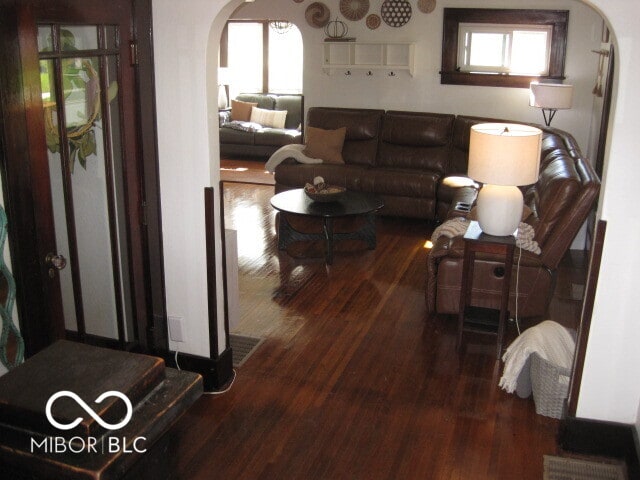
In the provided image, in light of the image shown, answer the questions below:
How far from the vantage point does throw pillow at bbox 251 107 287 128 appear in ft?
33.2

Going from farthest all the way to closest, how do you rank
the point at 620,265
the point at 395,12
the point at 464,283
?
the point at 395,12 < the point at 464,283 < the point at 620,265

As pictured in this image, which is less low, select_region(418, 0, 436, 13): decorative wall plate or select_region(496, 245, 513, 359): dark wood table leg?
select_region(418, 0, 436, 13): decorative wall plate

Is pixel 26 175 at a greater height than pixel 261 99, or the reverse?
pixel 26 175

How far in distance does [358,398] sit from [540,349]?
973 mm

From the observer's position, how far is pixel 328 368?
12.6ft

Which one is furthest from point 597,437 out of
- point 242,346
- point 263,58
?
point 263,58

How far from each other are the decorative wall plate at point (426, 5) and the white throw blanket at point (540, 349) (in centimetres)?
467

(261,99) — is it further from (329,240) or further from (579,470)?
(579,470)

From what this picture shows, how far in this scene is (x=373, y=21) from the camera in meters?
7.48

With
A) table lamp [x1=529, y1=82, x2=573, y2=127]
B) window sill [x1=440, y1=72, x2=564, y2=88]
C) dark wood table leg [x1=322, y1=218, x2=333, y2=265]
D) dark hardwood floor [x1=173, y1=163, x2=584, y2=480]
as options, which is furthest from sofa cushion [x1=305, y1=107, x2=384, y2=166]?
dark hardwood floor [x1=173, y1=163, x2=584, y2=480]

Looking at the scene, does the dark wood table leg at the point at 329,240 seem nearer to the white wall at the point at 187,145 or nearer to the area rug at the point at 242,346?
the area rug at the point at 242,346

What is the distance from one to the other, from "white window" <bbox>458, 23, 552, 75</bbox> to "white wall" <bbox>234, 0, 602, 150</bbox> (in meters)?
0.21

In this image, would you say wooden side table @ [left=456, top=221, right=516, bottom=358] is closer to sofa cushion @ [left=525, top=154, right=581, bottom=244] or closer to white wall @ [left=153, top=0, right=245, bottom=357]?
sofa cushion @ [left=525, top=154, right=581, bottom=244]

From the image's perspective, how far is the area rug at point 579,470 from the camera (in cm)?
291
